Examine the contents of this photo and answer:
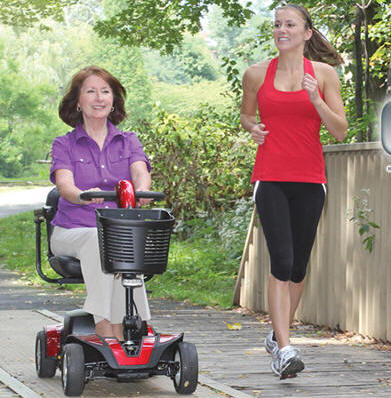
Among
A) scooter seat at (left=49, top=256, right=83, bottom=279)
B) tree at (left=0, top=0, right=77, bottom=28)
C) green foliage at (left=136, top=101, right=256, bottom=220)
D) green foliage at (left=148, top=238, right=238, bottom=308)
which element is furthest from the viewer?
tree at (left=0, top=0, right=77, bottom=28)

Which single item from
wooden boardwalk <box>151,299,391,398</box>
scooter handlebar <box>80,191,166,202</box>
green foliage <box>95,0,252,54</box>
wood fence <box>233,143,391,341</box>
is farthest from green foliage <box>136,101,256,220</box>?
scooter handlebar <box>80,191,166,202</box>

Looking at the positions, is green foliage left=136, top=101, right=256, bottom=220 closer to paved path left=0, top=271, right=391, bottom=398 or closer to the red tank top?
paved path left=0, top=271, right=391, bottom=398

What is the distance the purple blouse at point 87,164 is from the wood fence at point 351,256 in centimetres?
192

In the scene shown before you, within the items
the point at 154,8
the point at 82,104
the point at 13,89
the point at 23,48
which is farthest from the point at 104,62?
the point at 82,104

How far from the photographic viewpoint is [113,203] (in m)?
5.34

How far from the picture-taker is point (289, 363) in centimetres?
516

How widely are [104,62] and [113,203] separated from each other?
65572 mm

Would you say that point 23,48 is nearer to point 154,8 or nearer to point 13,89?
point 13,89

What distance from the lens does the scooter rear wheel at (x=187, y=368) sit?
4.86 metres

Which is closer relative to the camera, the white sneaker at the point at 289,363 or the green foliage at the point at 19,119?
the white sneaker at the point at 289,363

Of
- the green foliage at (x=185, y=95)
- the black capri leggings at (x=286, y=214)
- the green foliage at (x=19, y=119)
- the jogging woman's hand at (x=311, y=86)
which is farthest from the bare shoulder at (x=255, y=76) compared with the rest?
the green foliage at (x=185, y=95)

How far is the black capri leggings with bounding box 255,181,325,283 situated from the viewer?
5352 mm

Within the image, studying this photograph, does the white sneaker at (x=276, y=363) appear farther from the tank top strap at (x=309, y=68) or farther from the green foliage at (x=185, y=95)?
the green foliage at (x=185, y=95)

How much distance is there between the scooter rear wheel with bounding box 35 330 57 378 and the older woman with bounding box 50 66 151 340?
1.29 feet
